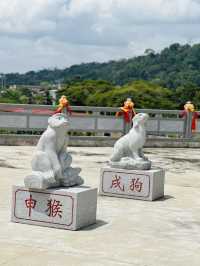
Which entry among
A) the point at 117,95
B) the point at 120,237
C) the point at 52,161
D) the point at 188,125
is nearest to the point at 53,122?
the point at 52,161

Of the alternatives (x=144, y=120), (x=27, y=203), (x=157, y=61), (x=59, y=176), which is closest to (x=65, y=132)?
(x=59, y=176)

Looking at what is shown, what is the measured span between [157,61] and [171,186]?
16194 cm

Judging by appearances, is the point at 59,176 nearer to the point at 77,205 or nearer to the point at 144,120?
the point at 77,205

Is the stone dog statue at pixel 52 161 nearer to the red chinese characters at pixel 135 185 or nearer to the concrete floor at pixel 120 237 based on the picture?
the concrete floor at pixel 120 237

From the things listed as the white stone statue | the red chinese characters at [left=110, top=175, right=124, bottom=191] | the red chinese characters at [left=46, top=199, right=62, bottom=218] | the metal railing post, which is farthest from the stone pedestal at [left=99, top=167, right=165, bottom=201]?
the metal railing post

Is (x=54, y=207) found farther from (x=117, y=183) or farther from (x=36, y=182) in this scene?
(x=117, y=183)

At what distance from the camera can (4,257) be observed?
20.8 feet

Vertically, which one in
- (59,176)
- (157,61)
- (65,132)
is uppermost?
(157,61)

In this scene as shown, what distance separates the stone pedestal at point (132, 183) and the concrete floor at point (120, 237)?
0.19m

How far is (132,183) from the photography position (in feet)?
34.4

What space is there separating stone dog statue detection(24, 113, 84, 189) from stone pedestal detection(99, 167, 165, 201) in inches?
97.9

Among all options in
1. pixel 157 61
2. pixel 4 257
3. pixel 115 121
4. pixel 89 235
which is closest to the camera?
pixel 4 257

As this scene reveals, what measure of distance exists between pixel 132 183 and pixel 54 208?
289 cm

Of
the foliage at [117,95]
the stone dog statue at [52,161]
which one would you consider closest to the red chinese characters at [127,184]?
the stone dog statue at [52,161]
